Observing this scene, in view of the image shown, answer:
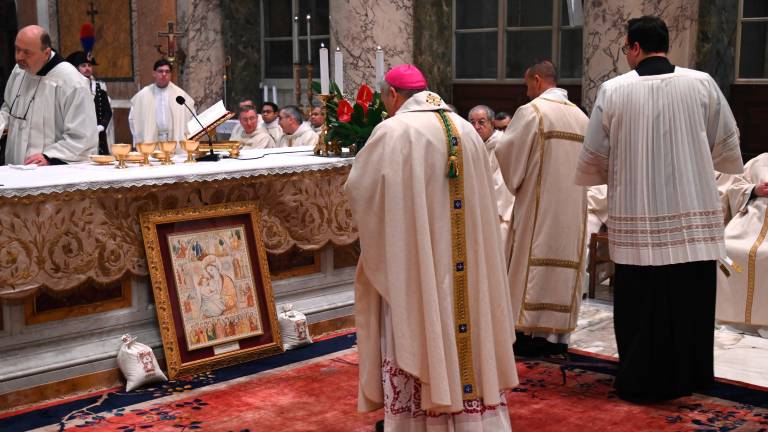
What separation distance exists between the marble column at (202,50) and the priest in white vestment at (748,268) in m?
7.41

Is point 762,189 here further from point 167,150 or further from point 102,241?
point 102,241

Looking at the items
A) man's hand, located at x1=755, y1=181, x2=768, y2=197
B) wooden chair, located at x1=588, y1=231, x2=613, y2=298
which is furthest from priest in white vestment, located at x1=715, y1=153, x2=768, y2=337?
wooden chair, located at x1=588, y1=231, x2=613, y2=298

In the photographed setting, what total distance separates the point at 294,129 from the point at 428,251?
18.5 feet

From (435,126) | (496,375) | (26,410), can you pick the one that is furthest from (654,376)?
(26,410)

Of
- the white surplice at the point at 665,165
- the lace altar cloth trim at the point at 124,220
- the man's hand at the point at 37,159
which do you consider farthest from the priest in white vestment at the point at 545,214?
the man's hand at the point at 37,159

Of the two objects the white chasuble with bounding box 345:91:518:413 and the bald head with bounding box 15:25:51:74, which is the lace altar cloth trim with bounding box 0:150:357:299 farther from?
the white chasuble with bounding box 345:91:518:413

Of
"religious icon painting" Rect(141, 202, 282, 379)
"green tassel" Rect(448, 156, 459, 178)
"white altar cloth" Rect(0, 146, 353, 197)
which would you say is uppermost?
"green tassel" Rect(448, 156, 459, 178)

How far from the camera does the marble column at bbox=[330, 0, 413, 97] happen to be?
10438 millimetres

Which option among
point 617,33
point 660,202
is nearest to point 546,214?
point 660,202

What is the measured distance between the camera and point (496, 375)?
161 inches

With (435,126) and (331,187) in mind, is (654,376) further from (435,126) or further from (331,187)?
(331,187)

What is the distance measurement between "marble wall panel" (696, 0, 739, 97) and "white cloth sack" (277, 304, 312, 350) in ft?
14.9

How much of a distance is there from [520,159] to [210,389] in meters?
2.16

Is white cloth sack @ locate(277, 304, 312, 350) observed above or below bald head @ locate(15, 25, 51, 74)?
below
